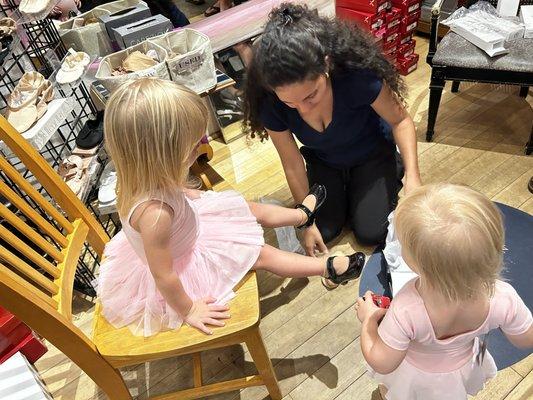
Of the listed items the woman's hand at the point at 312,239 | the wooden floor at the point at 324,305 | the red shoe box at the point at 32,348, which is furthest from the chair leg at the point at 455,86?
the red shoe box at the point at 32,348

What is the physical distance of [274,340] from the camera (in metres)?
1.53

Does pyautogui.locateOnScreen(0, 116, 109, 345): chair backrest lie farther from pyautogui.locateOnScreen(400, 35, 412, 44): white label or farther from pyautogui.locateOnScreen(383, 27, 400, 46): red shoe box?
pyautogui.locateOnScreen(400, 35, 412, 44): white label

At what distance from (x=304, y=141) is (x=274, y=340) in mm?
721

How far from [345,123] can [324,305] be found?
0.65m

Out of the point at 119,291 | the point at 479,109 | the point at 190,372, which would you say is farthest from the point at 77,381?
the point at 479,109

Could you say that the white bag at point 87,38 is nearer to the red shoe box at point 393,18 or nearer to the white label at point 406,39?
the red shoe box at point 393,18

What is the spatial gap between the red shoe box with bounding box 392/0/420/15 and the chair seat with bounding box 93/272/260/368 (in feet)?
6.37

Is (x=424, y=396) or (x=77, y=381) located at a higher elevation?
(x=424, y=396)

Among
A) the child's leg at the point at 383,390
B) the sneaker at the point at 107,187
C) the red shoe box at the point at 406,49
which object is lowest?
the child's leg at the point at 383,390

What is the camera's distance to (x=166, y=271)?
40.4 inches

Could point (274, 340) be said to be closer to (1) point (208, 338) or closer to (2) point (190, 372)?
(2) point (190, 372)

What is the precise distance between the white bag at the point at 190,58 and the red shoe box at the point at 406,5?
4.20ft

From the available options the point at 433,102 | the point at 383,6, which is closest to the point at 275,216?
the point at 433,102

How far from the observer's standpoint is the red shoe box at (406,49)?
2.55 meters
